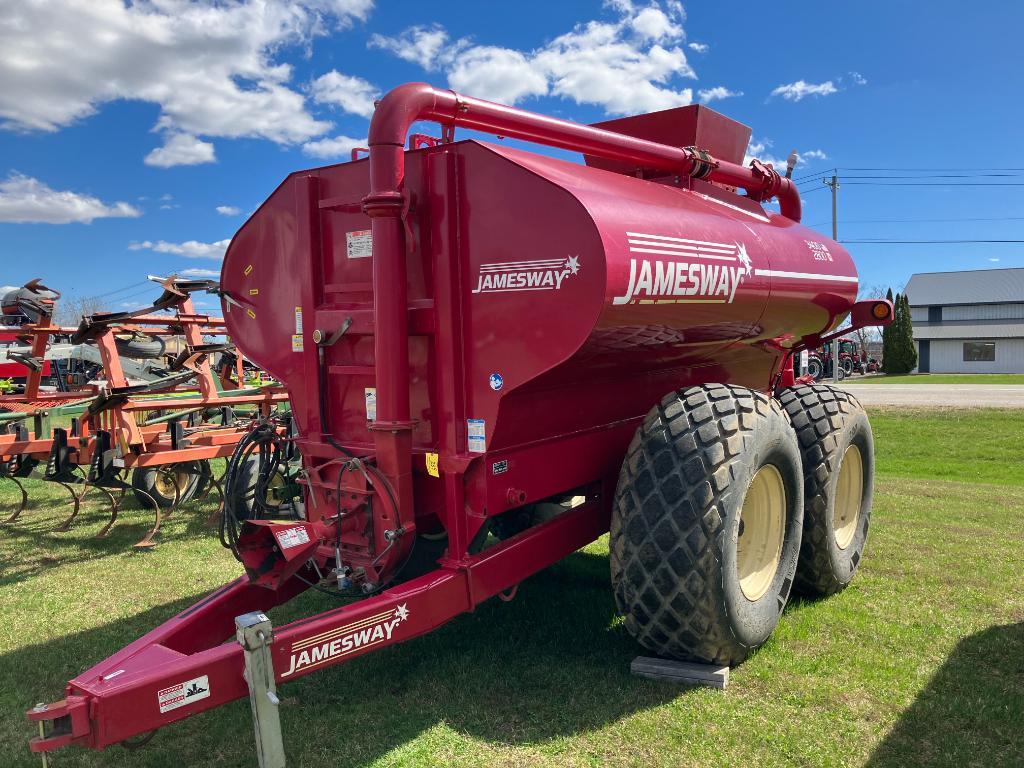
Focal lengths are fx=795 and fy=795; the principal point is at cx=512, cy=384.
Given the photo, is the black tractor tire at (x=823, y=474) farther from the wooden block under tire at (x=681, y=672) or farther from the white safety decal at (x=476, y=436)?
the white safety decal at (x=476, y=436)

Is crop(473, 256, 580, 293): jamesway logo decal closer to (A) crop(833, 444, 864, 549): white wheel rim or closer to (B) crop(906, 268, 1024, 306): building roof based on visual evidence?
(A) crop(833, 444, 864, 549): white wheel rim

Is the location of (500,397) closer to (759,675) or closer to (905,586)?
(759,675)

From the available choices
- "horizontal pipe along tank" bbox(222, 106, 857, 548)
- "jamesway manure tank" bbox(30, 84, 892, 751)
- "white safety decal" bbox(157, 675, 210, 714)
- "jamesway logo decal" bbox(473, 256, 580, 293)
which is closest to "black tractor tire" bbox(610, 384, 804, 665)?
"jamesway manure tank" bbox(30, 84, 892, 751)

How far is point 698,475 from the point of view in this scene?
3.36 m

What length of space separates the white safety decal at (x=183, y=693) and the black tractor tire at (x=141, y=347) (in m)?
7.23

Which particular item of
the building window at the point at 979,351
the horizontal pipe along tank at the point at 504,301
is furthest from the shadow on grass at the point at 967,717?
the building window at the point at 979,351

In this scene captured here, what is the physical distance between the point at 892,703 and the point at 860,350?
1888 inches

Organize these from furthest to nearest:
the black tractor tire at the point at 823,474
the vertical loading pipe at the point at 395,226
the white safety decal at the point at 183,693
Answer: the black tractor tire at the point at 823,474
the vertical loading pipe at the point at 395,226
the white safety decal at the point at 183,693

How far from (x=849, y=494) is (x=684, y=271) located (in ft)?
8.69

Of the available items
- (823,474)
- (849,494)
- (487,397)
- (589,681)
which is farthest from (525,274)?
(849,494)

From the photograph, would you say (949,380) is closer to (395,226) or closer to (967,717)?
(967,717)

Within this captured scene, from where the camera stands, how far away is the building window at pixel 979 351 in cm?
4759

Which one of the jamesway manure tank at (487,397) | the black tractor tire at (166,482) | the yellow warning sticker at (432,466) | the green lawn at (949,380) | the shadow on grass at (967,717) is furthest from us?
the green lawn at (949,380)

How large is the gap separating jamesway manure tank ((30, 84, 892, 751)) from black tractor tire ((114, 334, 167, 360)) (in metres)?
5.75
